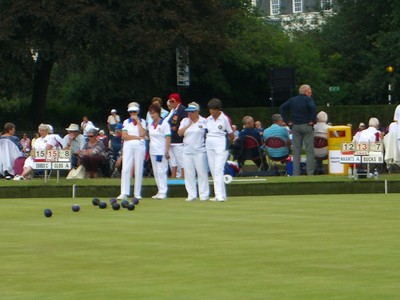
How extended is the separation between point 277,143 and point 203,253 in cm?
1349

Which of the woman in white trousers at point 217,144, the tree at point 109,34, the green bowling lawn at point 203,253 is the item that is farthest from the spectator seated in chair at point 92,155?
the tree at point 109,34

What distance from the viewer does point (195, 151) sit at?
60.8 feet

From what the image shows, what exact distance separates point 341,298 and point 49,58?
36.4 meters

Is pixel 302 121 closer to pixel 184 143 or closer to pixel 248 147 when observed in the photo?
pixel 248 147

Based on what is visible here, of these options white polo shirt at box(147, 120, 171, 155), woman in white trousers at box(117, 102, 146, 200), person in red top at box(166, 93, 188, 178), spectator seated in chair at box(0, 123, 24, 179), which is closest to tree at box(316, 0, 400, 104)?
spectator seated in chair at box(0, 123, 24, 179)

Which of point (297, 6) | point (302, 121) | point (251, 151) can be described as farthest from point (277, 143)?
point (297, 6)

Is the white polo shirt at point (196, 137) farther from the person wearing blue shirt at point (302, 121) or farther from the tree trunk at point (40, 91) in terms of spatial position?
the tree trunk at point (40, 91)

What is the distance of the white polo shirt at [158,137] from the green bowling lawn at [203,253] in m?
2.61

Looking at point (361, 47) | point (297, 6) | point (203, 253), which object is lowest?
point (203, 253)

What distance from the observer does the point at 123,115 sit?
165ft

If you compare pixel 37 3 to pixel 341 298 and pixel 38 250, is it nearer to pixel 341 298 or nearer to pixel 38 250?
pixel 38 250

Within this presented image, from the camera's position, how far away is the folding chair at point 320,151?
77.1 ft

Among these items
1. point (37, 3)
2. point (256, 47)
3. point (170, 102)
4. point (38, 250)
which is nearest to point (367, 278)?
point (38, 250)

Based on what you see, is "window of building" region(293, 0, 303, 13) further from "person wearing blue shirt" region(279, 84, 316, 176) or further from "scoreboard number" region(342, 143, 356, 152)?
"scoreboard number" region(342, 143, 356, 152)
